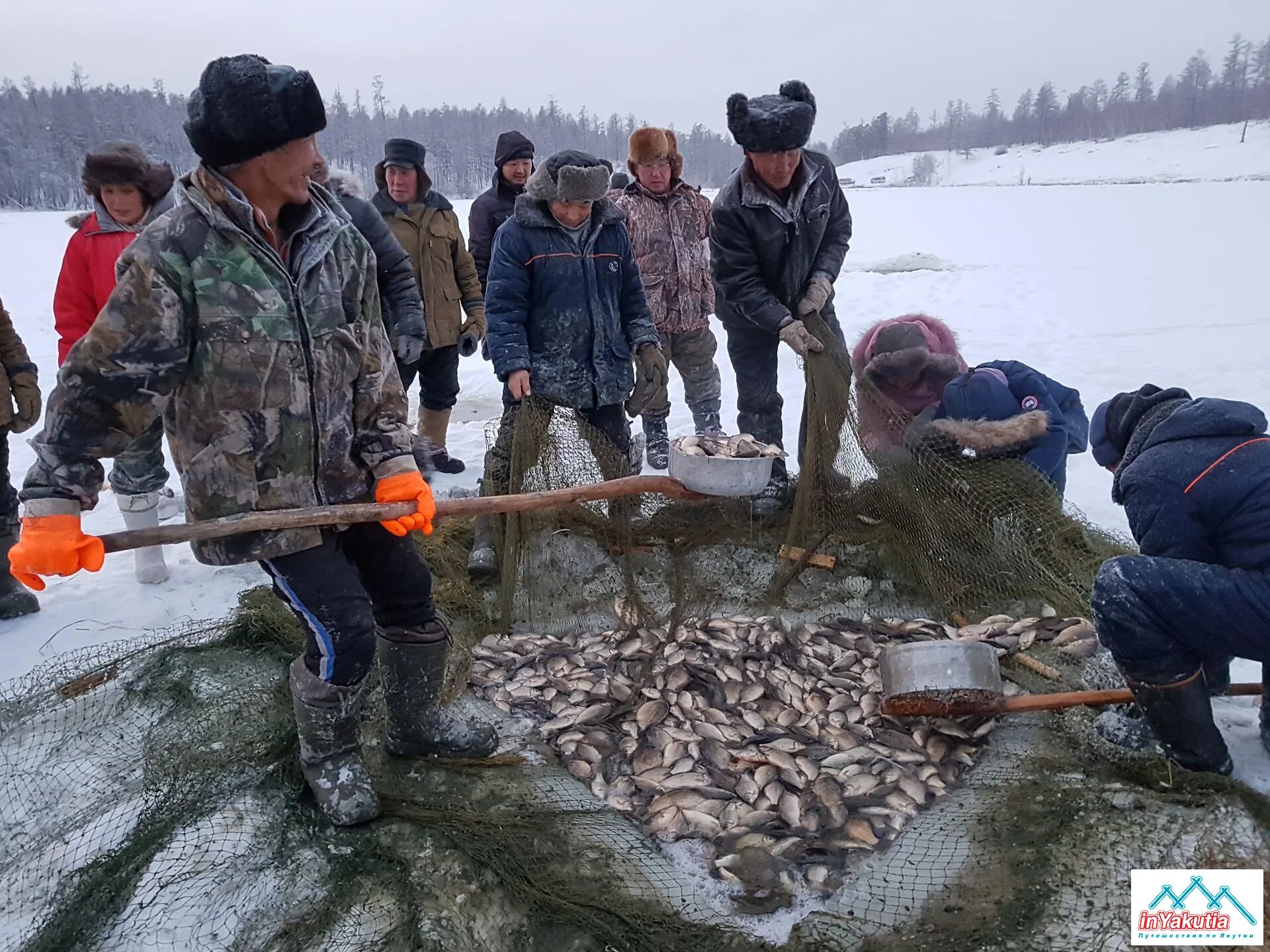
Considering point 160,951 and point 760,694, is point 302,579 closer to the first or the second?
point 160,951

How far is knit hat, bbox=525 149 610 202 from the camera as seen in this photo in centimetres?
403

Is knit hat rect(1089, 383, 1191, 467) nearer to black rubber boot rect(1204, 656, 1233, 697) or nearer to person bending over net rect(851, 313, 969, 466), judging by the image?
black rubber boot rect(1204, 656, 1233, 697)

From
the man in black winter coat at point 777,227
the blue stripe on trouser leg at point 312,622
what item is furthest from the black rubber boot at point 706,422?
the blue stripe on trouser leg at point 312,622

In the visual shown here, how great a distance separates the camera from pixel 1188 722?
265 centimetres

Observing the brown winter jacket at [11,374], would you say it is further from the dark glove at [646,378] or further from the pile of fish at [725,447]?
the pile of fish at [725,447]

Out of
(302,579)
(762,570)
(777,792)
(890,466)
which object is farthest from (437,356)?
(777,792)

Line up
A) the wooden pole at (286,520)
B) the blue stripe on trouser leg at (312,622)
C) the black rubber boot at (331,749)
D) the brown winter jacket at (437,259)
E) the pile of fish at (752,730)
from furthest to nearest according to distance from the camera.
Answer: the brown winter jacket at (437,259)
the pile of fish at (752,730)
the black rubber boot at (331,749)
the blue stripe on trouser leg at (312,622)
the wooden pole at (286,520)

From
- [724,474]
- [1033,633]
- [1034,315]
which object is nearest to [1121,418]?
[1033,633]

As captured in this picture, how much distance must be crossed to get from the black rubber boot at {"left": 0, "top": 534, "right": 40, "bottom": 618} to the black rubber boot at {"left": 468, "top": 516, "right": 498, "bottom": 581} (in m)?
2.12

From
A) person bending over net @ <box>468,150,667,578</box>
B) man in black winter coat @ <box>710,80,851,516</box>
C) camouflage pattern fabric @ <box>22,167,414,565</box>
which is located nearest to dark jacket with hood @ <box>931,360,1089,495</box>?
man in black winter coat @ <box>710,80,851,516</box>

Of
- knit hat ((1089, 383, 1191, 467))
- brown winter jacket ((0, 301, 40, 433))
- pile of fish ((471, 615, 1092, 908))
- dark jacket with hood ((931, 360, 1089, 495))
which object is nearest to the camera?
pile of fish ((471, 615, 1092, 908))

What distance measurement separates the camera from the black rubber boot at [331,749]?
8.42 feet

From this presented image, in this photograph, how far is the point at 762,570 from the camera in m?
4.35
